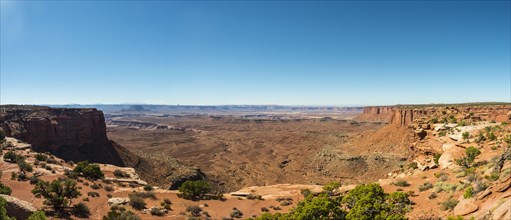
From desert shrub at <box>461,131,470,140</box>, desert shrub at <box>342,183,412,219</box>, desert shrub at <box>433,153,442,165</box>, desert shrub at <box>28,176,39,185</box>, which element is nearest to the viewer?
desert shrub at <box>342,183,412,219</box>

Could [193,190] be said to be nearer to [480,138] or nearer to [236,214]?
[236,214]

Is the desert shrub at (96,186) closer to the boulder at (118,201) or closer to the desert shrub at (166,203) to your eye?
the boulder at (118,201)

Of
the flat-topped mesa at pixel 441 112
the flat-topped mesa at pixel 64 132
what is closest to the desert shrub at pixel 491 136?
the flat-topped mesa at pixel 441 112

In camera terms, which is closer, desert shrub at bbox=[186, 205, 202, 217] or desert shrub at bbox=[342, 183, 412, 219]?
desert shrub at bbox=[342, 183, 412, 219]

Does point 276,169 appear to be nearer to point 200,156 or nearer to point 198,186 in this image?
point 200,156

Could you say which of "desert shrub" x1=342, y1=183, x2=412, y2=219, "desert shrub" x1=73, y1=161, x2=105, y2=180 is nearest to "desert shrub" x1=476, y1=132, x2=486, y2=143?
"desert shrub" x1=342, y1=183, x2=412, y2=219

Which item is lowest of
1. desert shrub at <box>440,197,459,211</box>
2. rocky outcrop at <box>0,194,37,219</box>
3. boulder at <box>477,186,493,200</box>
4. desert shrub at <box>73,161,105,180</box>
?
desert shrub at <box>73,161,105,180</box>

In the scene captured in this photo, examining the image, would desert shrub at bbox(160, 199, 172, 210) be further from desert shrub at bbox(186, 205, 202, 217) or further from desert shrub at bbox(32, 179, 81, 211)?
desert shrub at bbox(32, 179, 81, 211)
